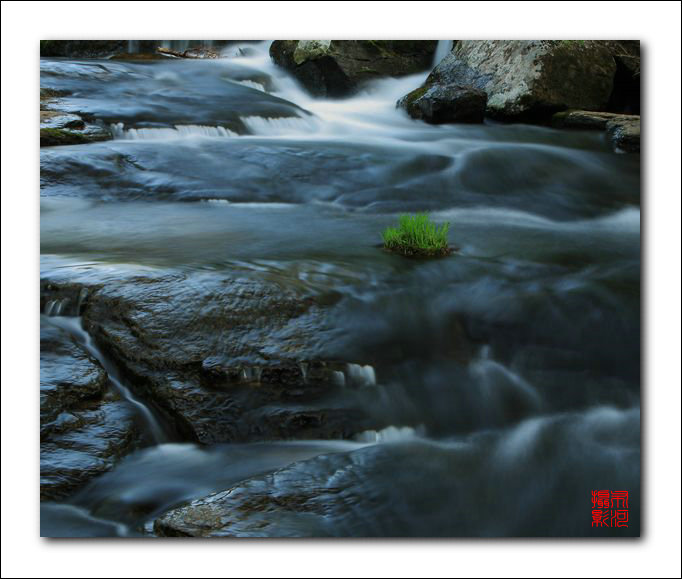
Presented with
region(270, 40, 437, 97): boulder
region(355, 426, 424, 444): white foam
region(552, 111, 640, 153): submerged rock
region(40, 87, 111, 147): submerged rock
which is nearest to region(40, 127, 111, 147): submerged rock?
region(40, 87, 111, 147): submerged rock

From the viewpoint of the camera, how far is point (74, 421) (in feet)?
7.46

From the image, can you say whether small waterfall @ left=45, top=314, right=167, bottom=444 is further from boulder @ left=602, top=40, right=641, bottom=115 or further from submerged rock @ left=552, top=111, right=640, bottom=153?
submerged rock @ left=552, top=111, right=640, bottom=153

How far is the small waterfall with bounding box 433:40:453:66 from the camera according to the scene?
342 cm

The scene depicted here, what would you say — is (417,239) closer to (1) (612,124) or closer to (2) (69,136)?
(1) (612,124)

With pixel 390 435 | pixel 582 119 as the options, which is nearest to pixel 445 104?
pixel 582 119

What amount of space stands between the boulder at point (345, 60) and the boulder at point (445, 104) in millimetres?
257

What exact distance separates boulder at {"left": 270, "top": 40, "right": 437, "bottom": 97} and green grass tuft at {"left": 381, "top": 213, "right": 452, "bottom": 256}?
29.5 inches

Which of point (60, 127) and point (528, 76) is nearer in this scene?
point (60, 127)

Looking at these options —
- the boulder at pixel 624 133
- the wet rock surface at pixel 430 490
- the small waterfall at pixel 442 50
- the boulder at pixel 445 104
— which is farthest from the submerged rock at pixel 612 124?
the wet rock surface at pixel 430 490

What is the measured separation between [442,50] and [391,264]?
131 centimetres

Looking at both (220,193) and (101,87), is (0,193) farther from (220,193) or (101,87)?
(101,87)

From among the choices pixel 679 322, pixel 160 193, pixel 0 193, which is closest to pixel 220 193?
pixel 160 193

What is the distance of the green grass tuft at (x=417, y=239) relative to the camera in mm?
3072

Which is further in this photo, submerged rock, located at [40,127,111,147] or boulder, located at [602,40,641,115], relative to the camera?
submerged rock, located at [40,127,111,147]
